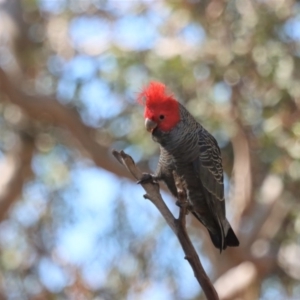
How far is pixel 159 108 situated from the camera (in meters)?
2.96

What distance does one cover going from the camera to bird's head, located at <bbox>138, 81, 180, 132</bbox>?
2.95m

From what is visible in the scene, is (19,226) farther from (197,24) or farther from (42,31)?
(197,24)

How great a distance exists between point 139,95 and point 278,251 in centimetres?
370

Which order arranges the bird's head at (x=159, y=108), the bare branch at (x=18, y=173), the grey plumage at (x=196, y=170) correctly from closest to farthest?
the bird's head at (x=159, y=108)
the grey plumage at (x=196, y=170)
the bare branch at (x=18, y=173)

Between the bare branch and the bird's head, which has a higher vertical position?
the bird's head

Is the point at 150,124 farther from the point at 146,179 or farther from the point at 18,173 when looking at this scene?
the point at 18,173

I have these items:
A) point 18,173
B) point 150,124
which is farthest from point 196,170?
point 18,173

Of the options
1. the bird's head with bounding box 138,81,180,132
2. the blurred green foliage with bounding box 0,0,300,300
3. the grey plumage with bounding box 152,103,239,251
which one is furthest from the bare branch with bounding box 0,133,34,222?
the bird's head with bounding box 138,81,180,132

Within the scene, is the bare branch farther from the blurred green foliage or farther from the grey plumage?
the grey plumage

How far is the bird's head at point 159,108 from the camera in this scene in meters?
2.95

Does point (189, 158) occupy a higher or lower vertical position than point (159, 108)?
lower

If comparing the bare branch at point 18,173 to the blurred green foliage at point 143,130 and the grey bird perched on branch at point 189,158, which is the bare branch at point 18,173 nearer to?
the blurred green foliage at point 143,130

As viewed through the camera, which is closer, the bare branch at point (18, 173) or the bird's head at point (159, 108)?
the bird's head at point (159, 108)

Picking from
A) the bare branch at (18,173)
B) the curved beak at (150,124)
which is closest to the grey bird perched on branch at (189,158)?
the curved beak at (150,124)
